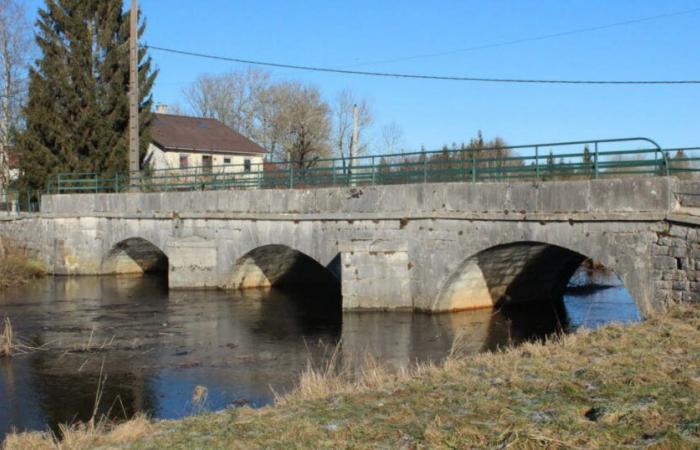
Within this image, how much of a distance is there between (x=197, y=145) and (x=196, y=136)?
139 centimetres

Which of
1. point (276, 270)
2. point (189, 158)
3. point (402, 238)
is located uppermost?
point (189, 158)

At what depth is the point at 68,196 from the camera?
25062 millimetres

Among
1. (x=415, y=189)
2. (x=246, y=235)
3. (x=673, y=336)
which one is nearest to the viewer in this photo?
(x=673, y=336)

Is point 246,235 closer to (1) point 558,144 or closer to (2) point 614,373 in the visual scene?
(1) point 558,144

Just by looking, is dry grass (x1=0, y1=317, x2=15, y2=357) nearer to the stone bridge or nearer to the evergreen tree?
the stone bridge

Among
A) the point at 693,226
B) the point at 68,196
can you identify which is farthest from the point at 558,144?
the point at 68,196

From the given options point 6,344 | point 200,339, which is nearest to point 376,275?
point 200,339

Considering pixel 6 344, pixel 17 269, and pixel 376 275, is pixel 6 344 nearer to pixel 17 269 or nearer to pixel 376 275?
pixel 376 275

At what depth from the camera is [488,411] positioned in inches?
245

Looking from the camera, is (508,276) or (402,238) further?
(508,276)

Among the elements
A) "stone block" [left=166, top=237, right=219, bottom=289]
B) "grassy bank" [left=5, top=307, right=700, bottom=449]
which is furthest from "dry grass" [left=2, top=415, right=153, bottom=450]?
"stone block" [left=166, top=237, right=219, bottom=289]

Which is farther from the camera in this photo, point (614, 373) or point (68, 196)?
point (68, 196)

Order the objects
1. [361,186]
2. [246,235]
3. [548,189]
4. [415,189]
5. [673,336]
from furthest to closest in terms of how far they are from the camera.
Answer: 1. [246,235]
2. [361,186]
3. [415,189]
4. [548,189]
5. [673,336]

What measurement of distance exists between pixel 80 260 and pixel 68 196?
2.16 m
